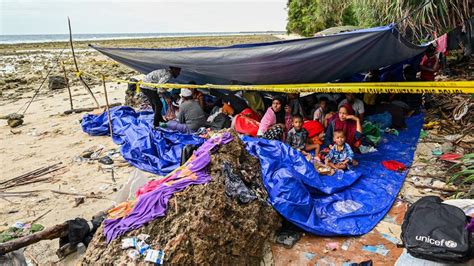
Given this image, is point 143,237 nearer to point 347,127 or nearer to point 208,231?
point 208,231

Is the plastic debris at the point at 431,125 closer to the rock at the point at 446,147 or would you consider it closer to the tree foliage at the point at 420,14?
the rock at the point at 446,147

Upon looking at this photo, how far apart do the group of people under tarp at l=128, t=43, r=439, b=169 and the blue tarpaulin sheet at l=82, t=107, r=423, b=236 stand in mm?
278

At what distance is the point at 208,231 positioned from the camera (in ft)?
7.20

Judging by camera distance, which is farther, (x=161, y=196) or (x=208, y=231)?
(x=161, y=196)

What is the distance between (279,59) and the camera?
13.3 ft

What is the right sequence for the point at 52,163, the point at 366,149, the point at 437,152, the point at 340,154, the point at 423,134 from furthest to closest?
the point at 52,163 < the point at 423,134 < the point at 366,149 < the point at 437,152 < the point at 340,154

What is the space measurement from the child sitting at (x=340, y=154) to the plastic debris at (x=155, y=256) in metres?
2.39

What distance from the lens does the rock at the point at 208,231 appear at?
2059mm

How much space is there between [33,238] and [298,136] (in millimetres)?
3046

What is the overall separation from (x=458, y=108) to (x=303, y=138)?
8.39 ft

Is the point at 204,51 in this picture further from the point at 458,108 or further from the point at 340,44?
the point at 458,108

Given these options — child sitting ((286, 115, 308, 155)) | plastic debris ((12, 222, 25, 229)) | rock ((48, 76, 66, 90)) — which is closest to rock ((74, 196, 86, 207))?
plastic debris ((12, 222, 25, 229))

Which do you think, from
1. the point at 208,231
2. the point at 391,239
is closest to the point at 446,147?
the point at 391,239

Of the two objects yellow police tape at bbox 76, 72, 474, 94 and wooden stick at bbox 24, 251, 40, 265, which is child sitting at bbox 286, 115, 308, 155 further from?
wooden stick at bbox 24, 251, 40, 265
